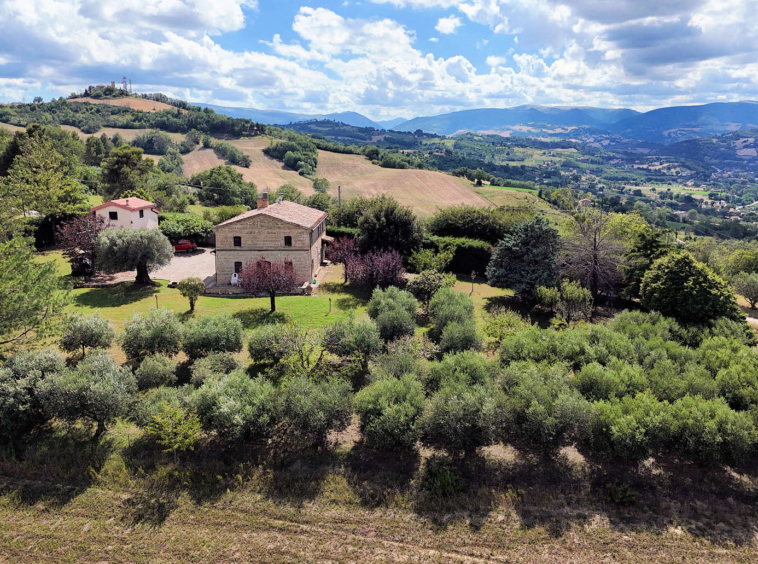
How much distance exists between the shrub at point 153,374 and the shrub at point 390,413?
9.07m

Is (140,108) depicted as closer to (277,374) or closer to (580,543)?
(277,374)

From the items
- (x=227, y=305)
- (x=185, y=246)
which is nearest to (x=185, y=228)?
(x=185, y=246)

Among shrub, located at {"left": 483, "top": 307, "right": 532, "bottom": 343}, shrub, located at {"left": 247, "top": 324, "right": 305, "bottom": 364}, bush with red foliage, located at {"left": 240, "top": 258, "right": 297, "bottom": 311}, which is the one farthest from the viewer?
bush with red foliage, located at {"left": 240, "top": 258, "right": 297, "bottom": 311}

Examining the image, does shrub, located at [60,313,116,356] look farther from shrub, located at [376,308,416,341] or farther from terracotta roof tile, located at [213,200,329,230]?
terracotta roof tile, located at [213,200,329,230]

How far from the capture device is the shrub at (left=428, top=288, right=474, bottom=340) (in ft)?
83.3

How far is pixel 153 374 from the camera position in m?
19.8

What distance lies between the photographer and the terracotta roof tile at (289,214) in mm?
35831

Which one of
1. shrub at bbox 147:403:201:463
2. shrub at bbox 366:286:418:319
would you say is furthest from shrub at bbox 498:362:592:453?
shrub at bbox 147:403:201:463

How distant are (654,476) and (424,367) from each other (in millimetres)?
9110

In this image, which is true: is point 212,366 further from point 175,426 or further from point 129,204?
point 129,204

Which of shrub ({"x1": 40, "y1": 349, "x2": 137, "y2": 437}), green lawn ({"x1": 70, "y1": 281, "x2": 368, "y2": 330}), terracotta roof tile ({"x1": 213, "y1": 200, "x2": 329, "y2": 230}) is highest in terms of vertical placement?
terracotta roof tile ({"x1": 213, "y1": 200, "x2": 329, "y2": 230})

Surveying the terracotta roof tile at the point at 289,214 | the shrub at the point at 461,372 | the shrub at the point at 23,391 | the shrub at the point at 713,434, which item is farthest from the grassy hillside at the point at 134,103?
the shrub at the point at 713,434

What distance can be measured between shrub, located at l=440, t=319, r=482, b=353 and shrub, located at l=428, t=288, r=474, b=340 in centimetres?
154

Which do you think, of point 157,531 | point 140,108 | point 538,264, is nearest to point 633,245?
point 538,264
